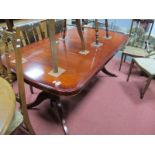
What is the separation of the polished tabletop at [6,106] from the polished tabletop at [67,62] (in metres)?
0.29

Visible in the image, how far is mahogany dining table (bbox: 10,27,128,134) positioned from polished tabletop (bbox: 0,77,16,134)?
0.29 metres

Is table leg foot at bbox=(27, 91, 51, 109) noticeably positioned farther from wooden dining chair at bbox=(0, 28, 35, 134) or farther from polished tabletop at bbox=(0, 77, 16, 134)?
polished tabletop at bbox=(0, 77, 16, 134)

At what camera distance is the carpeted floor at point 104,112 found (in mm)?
1817

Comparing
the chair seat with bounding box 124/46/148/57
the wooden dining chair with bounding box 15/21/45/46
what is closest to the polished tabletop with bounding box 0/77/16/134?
the wooden dining chair with bounding box 15/21/45/46

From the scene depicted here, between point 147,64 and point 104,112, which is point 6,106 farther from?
point 147,64

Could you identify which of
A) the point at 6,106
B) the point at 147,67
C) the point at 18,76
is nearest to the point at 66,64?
the point at 18,76

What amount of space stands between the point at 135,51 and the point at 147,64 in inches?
22.7

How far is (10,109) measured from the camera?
882 millimetres

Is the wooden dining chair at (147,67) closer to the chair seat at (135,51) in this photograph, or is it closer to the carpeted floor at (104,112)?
the carpeted floor at (104,112)

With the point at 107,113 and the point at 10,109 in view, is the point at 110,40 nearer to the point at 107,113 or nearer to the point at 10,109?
the point at 107,113

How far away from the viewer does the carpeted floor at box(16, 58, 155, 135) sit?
1817mm
